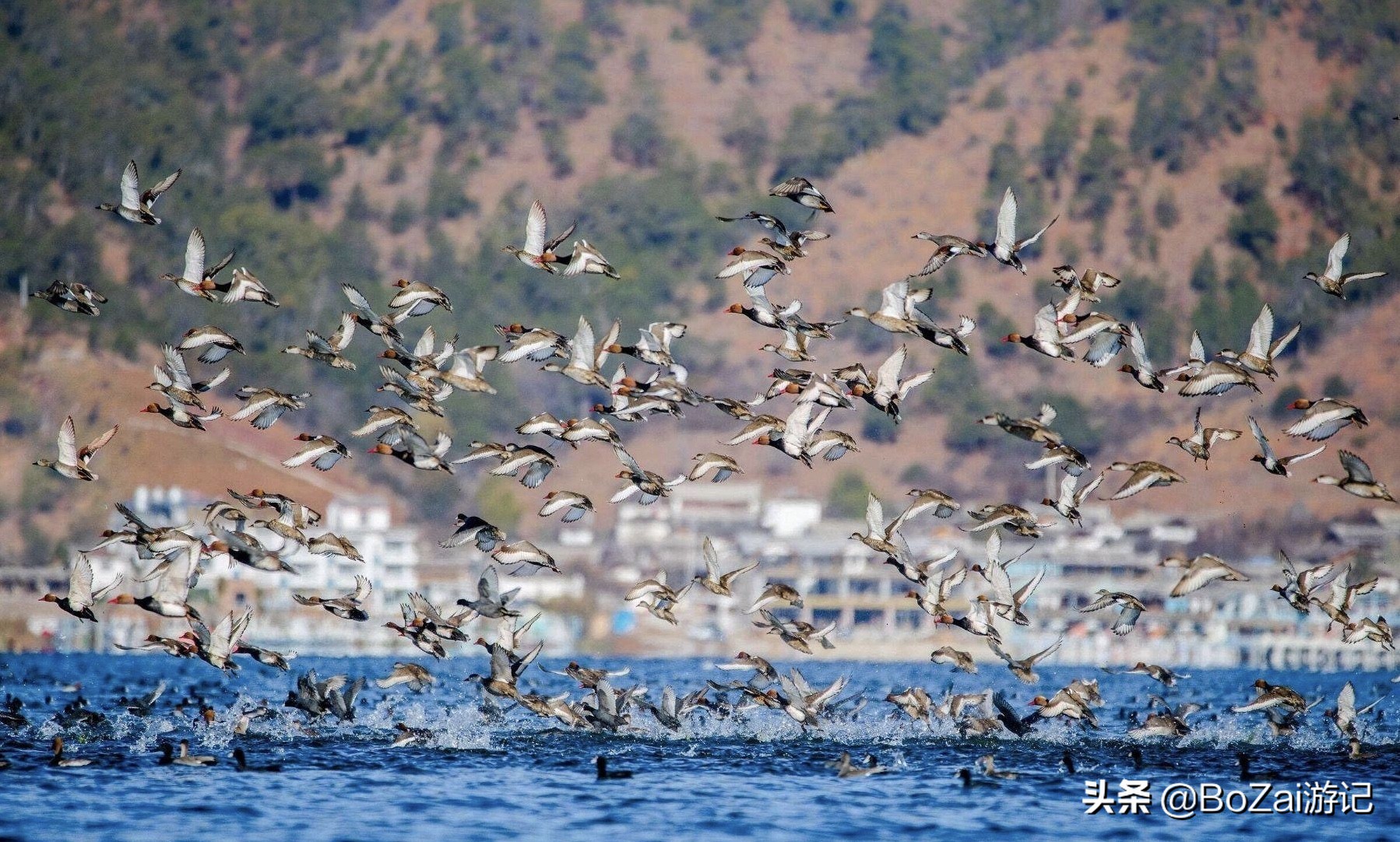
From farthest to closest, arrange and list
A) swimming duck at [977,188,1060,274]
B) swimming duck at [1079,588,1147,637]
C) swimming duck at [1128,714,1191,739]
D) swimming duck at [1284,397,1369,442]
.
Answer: swimming duck at [1128,714,1191,739] → swimming duck at [1079,588,1147,637] → swimming duck at [977,188,1060,274] → swimming duck at [1284,397,1369,442]

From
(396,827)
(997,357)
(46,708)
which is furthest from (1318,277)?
(997,357)

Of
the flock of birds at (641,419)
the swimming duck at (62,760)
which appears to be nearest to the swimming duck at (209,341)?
the flock of birds at (641,419)

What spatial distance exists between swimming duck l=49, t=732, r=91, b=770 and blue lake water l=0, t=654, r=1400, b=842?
26 centimetres

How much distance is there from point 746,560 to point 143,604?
345 ft

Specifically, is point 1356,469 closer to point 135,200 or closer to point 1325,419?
point 1325,419

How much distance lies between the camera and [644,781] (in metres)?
36.9

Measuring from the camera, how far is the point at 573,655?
125250 mm

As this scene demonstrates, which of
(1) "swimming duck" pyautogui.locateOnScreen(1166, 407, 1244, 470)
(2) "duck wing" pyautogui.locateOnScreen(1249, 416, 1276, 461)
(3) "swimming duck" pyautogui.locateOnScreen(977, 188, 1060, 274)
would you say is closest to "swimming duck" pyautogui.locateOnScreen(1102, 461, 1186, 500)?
(1) "swimming duck" pyautogui.locateOnScreen(1166, 407, 1244, 470)

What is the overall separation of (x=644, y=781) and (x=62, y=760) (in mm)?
10704

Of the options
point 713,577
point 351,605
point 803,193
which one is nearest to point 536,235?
point 803,193

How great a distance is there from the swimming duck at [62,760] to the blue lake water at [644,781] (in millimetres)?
259

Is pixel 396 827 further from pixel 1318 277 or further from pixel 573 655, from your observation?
pixel 573 655

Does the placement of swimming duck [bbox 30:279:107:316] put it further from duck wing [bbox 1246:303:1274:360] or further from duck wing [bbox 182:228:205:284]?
duck wing [bbox 1246:303:1274:360]

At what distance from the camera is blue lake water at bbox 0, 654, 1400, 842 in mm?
31891
